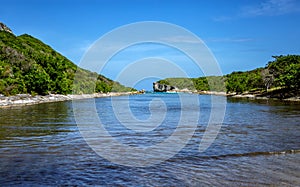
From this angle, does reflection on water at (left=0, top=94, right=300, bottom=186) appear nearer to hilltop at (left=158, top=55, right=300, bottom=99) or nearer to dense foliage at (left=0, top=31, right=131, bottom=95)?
dense foliage at (left=0, top=31, right=131, bottom=95)

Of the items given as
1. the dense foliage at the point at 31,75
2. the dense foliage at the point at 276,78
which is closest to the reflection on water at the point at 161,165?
the dense foliage at the point at 31,75

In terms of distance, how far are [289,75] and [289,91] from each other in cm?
519

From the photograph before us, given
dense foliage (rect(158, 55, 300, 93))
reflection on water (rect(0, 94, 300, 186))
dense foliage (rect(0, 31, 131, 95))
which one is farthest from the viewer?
dense foliage (rect(158, 55, 300, 93))

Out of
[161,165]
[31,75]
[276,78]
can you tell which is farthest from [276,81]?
[161,165]

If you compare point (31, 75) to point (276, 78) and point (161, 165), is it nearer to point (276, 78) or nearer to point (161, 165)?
point (161, 165)

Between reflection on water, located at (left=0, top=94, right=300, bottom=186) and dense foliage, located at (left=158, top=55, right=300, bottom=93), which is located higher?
dense foliage, located at (left=158, top=55, right=300, bottom=93)

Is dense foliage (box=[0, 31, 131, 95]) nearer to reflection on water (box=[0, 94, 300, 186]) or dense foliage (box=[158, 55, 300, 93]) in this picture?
reflection on water (box=[0, 94, 300, 186])

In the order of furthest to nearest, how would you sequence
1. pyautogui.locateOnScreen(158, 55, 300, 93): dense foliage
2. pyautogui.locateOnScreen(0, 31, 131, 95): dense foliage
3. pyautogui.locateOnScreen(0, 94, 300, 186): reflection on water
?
pyautogui.locateOnScreen(158, 55, 300, 93): dense foliage < pyautogui.locateOnScreen(0, 31, 131, 95): dense foliage < pyautogui.locateOnScreen(0, 94, 300, 186): reflection on water

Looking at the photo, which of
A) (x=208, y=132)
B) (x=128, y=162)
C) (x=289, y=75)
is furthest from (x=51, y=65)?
(x=128, y=162)

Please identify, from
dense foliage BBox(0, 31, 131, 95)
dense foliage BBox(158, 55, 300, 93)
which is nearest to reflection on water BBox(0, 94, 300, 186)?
dense foliage BBox(0, 31, 131, 95)

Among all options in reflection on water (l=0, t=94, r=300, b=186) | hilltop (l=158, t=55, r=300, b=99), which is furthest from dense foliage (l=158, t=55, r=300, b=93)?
A: reflection on water (l=0, t=94, r=300, b=186)

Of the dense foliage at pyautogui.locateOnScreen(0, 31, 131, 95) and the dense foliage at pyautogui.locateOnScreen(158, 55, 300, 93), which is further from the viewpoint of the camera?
the dense foliage at pyautogui.locateOnScreen(158, 55, 300, 93)

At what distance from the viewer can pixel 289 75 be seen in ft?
233

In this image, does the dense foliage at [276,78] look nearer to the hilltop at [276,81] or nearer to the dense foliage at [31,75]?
the hilltop at [276,81]
